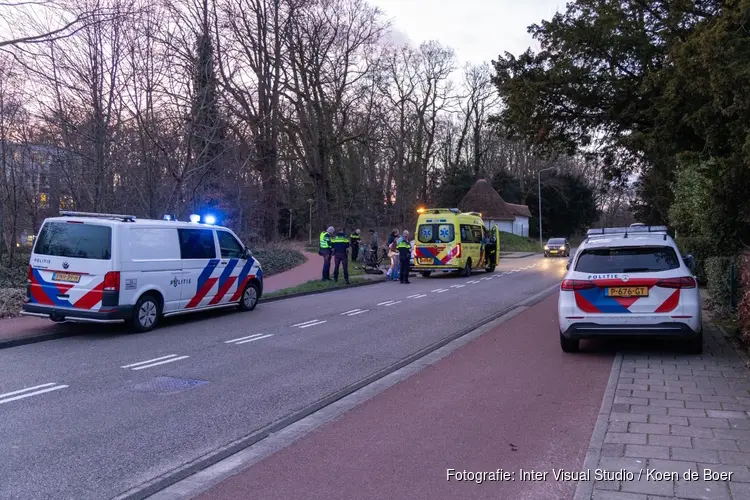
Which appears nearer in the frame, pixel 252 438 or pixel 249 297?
pixel 252 438

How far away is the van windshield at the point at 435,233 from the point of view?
24438 millimetres

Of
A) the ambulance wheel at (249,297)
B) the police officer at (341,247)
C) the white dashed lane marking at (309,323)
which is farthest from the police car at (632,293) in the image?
the police officer at (341,247)

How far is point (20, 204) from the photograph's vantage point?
58.0 feet

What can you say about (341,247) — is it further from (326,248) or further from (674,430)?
(674,430)

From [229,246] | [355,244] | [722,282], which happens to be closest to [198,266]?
[229,246]

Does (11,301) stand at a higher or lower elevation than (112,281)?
lower

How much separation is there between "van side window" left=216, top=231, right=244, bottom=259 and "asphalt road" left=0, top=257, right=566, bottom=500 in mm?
1293

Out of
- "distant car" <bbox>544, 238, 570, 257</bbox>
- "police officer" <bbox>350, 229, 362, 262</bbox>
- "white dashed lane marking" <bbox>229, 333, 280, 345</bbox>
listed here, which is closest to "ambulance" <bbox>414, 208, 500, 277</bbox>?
"police officer" <bbox>350, 229, 362, 262</bbox>

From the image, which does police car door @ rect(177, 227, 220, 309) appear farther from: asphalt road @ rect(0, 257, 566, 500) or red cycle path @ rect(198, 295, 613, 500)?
red cycle path @ rect(198, 295, 613, 500)

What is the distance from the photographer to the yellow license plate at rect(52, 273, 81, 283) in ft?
33.8

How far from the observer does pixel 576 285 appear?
27.9 feet

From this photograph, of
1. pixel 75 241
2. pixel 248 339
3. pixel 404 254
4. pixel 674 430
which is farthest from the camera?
pixel 404 254

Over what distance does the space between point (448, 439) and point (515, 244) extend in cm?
5782

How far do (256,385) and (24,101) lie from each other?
11503 mm
